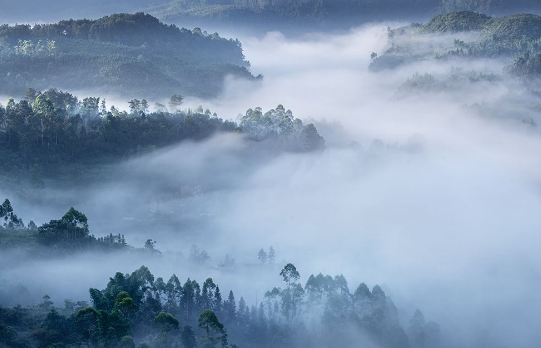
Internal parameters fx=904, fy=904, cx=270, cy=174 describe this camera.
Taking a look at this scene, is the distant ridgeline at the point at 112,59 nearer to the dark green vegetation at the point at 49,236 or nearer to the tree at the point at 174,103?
the tree at the point at 174,103

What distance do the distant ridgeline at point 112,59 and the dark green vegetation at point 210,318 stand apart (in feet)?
191

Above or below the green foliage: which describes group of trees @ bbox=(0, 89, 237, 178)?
below

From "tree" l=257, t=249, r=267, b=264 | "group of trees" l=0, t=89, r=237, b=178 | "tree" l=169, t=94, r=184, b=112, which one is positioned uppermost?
"tree" l=169, t=94, r=184, b=112

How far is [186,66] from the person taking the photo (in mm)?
149375

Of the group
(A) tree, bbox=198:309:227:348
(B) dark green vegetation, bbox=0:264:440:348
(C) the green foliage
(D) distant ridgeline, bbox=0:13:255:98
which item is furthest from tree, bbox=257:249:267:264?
(C) the green foliage

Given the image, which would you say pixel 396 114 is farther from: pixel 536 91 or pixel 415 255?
pixel 415 255

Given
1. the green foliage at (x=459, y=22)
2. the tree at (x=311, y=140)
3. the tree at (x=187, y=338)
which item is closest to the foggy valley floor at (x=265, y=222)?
the tree at (x=187, y=338)

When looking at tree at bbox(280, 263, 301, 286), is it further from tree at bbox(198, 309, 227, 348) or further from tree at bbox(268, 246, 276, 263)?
tree at bbox(198, 309, 227, 348)

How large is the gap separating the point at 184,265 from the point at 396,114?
92.3 meters

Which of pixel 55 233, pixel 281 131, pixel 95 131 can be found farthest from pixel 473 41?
pixel 55 233

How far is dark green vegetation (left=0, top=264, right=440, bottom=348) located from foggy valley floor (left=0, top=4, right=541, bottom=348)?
125mm

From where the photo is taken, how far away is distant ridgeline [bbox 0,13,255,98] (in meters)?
124

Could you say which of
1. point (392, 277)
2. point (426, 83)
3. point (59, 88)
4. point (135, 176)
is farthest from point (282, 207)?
point (426, 83)

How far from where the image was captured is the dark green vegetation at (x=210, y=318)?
51562 mm
